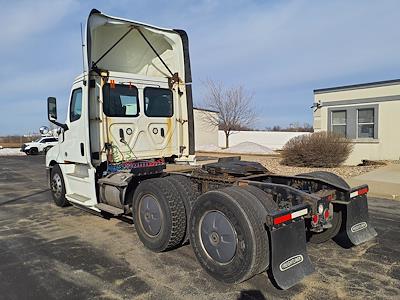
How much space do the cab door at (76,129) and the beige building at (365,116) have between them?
48.7ft

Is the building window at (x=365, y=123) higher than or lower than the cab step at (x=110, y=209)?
higher

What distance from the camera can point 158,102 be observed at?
24.1 ft

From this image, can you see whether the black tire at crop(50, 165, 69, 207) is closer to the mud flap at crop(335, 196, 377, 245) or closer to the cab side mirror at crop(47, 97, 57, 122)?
the cab side mirror at crop(47, 97, 57, 122)

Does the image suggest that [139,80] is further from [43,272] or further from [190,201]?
[43,272]

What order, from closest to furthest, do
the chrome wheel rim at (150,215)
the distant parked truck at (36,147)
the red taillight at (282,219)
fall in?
the red taillight at (282,219)
the chrome wheel rim at (150,215)
the distant parked truck at (36,147)

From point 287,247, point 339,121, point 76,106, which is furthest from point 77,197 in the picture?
point 339,121

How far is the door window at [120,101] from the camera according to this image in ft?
21.9

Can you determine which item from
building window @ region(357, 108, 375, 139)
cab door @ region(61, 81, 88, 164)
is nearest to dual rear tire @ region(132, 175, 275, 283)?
cab door @ region(61, 81, 88, 164)

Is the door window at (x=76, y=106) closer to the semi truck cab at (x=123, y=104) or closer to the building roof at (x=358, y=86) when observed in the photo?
the semi truck cab at (x=123, y=104)

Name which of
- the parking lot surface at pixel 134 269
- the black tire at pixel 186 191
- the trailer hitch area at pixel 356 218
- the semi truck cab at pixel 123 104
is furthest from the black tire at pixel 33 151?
the trailer hitch area at pixel 356 218

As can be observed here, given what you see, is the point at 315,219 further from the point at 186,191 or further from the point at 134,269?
Result: the point at 134,269

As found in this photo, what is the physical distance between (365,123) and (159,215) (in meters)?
16.0

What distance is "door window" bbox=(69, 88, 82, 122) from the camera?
22.4 feet

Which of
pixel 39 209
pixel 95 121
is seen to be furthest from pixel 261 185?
pixel 39 209
